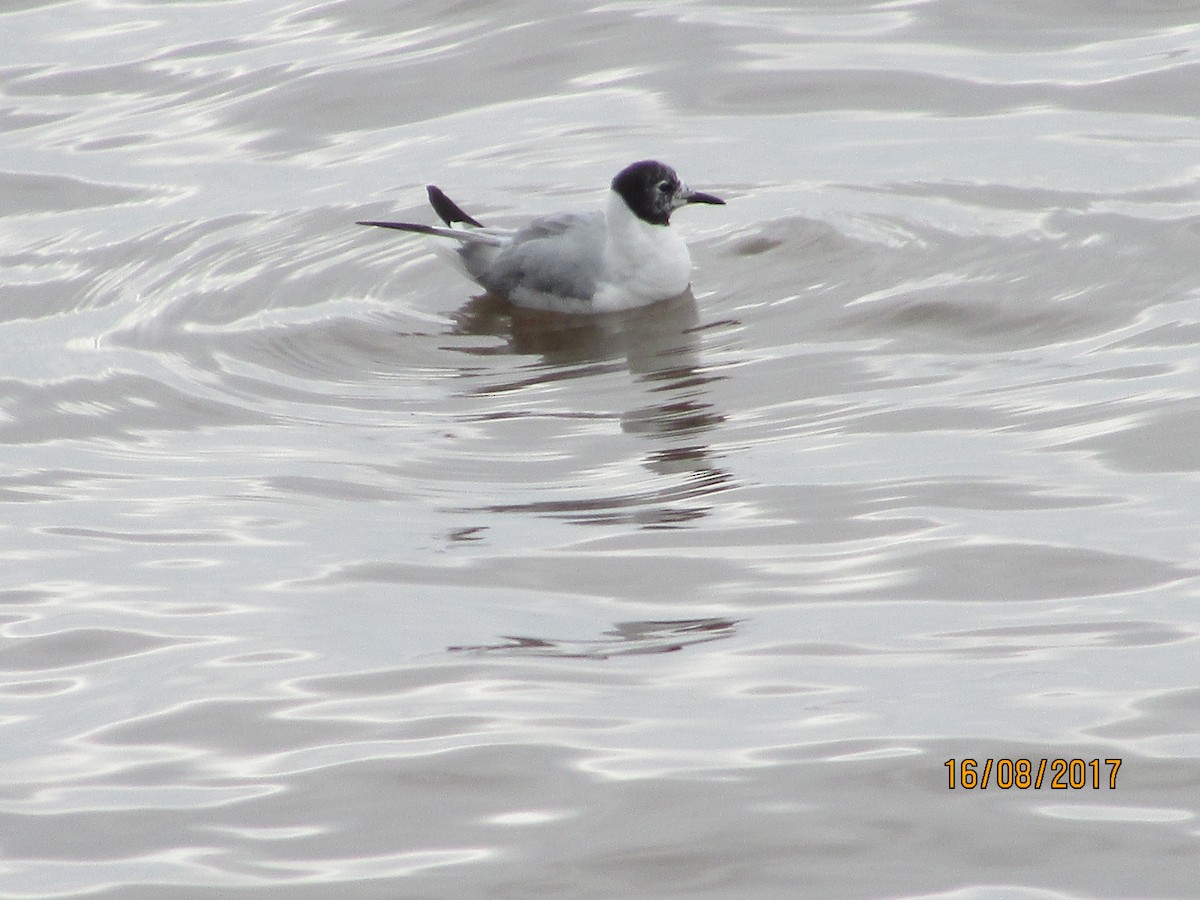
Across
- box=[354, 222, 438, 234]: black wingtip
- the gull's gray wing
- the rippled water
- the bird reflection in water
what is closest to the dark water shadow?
the rippled water

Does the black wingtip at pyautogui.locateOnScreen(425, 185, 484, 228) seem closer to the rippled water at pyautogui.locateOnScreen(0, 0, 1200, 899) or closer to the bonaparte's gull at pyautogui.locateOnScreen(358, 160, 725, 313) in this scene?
the bonaparte's gull at pyautogui.locateOnScreen(358, 160, 725, 313)

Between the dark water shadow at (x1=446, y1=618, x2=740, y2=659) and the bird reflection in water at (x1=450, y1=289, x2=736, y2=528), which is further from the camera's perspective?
the bird reflection in water at (x1=450, y1=289, x2=736, y2=528)

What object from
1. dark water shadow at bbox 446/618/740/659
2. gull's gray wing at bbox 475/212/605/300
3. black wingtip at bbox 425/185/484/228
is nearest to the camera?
dark water shadow at bbox 446/618/740/659

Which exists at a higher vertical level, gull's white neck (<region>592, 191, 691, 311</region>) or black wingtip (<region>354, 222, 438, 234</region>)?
black wingtip (<region>354, 222, 438, 234</region>)

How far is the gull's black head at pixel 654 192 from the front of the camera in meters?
8.34

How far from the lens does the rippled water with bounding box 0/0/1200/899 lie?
12.2 ft

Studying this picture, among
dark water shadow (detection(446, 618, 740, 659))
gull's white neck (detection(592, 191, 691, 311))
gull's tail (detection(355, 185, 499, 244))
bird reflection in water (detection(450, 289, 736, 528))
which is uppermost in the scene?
gull's tail (detection(355, 185, 499, 244))

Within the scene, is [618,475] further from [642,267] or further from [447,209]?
[447,209]

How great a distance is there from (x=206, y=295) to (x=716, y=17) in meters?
4.62

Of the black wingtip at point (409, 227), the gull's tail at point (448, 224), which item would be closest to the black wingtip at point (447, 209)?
the gull's tail at point (448, 224)

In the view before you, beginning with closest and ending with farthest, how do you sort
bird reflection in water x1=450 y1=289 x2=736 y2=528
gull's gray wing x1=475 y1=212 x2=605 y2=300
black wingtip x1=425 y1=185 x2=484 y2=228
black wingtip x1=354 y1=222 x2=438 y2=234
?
1. bird reflection in water x1=450 y1=289 x2=736 y2=528
2. gull's gray wing x1=475 y1=212 x2=605 y2=300
3. black wingtip x1=354 y1=222 x2=438 y2=234
4. black wingtip x1=425 y1=185 x2=484 y2=228

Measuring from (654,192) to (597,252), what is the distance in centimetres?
41

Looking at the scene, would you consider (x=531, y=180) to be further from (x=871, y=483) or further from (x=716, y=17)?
(x=871, y=483)

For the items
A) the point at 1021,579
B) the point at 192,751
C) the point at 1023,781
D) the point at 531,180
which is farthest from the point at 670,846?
the point at 531,180
